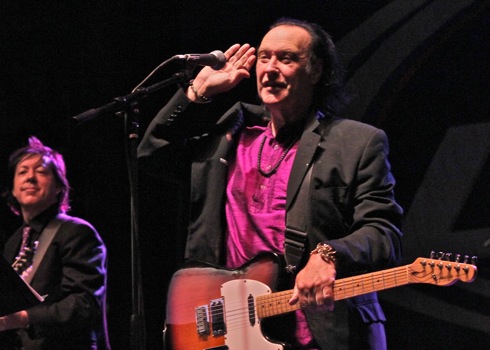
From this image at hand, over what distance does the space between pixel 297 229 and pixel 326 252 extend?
0.94 ft

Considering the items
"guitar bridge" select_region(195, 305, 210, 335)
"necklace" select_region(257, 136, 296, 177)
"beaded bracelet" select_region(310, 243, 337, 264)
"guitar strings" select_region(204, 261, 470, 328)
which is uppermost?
"necklace" select_region(257, 136, 296, 177)

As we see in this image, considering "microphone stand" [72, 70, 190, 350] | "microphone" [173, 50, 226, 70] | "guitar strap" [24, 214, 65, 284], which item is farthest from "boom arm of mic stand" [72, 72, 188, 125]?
"guitar strap" [24, 214, 65, 284]

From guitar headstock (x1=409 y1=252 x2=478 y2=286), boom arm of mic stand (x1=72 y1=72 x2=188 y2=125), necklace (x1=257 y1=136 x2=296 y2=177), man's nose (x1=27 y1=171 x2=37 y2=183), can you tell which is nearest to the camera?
guitar headstock (x1=409 y1=252 x2=478 y2=286)

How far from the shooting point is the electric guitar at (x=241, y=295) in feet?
8.68

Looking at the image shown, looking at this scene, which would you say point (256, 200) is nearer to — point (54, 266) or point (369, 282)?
point (369, 282)

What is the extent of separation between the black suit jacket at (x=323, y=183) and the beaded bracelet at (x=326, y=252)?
22 millimetres

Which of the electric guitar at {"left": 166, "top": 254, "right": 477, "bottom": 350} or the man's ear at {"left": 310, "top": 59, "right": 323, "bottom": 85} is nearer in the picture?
the electric guitar at {"left": 166, "top": 254, "right": 477, "bottom": 350}

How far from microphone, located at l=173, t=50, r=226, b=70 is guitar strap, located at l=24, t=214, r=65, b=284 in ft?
6.44

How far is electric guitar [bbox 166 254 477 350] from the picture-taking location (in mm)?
2645

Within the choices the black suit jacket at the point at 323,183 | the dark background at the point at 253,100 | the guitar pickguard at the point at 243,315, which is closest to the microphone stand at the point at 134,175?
the guitar pickguard at the point at 243,315

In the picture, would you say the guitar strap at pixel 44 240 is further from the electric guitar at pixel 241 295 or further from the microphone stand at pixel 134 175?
the microphone stand at pixel 134 175

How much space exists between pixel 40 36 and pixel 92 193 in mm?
1278

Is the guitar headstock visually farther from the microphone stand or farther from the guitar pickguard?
the microphone stand

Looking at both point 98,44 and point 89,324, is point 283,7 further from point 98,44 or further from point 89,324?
point 89,324
